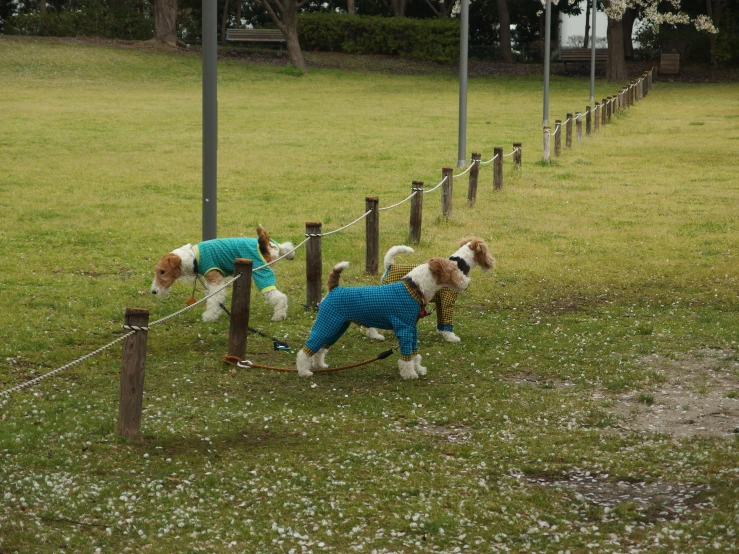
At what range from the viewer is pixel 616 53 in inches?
1970

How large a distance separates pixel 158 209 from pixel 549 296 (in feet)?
27.0

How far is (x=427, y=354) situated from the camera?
9414 mm

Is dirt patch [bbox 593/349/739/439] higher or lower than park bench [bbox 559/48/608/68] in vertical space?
lower

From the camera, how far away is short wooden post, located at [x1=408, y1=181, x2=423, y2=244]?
13906mm

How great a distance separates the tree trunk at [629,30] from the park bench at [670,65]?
128 inches

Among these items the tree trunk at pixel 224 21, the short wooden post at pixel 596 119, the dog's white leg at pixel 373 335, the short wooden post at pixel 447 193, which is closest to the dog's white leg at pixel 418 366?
the dog's white leg at pixel 373 335

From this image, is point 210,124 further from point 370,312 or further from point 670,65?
point 670,65

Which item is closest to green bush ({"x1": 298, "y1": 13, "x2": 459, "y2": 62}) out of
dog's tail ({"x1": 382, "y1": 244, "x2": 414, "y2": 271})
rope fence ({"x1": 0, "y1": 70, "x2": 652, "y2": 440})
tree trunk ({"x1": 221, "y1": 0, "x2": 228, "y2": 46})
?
tree trunk ({"x1": 221, "y1": 0, "x2": 228, "y2": 46})

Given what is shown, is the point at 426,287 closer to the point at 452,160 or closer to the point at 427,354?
the point at 427,354

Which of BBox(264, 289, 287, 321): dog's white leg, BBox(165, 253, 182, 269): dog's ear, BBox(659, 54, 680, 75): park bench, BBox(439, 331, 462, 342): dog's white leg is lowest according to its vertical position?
BBox(439, 331, 462, 342): dog's white leg

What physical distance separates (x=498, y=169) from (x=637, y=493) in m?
13.8

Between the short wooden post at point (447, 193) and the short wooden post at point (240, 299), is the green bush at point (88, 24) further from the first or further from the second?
the short wooden post at point (240, 299)

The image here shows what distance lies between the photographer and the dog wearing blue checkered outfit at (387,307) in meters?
8.35

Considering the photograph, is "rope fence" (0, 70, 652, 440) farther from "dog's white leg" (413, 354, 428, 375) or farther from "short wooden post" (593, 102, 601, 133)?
"short wooden post" (593, 102, 601, 133)
